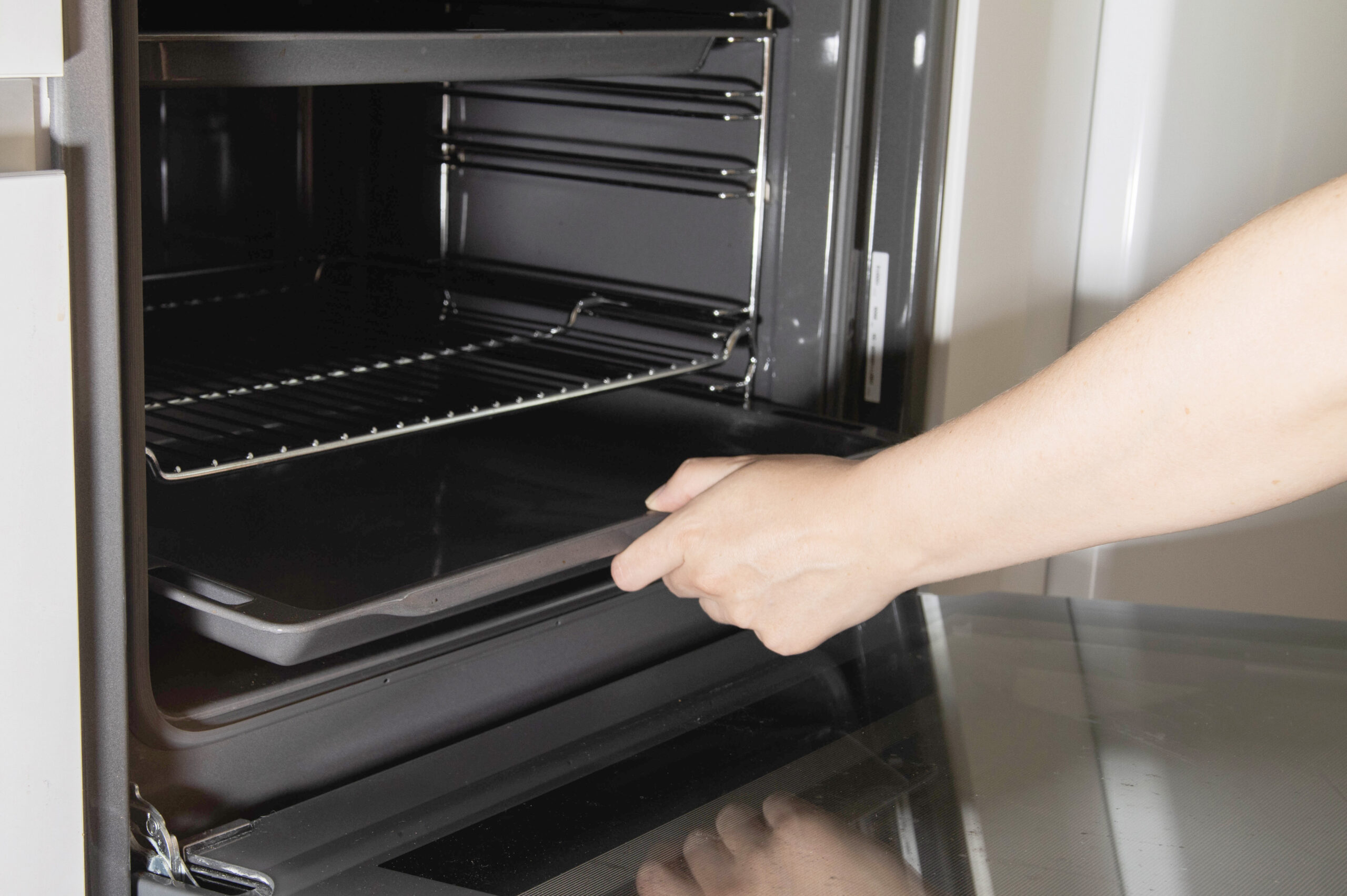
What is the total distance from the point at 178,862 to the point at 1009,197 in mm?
897

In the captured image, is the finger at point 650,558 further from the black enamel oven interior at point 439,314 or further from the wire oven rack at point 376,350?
the wire oven rack at point 376,350

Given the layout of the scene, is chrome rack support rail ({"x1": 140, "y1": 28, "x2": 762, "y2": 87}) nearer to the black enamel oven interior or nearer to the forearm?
the black enamel oven interior

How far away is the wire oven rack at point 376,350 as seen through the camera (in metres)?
1.10

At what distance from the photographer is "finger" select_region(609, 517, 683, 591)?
87 centimetres

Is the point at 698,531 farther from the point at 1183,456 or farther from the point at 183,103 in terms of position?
the point at 183,103

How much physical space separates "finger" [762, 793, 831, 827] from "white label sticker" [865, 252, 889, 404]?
1.60 ft

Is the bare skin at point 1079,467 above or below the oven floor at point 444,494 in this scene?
above

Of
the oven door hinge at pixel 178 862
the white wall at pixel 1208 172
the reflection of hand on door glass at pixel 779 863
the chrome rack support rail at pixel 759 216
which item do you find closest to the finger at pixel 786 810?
the reflection of hand on door glass at pixel 779 863

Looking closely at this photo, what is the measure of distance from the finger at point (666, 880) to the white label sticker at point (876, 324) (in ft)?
1.88

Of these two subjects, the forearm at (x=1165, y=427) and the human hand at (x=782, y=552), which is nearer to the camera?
the forearm at (x=1165, y=427)

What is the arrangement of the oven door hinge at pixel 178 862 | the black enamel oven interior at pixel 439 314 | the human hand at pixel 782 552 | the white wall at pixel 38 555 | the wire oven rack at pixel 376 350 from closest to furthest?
the white wall at pixel 38 555 → the oven door hinge at pixel 178 862 → the human hand at pixel 782 552 → the black enamel oven interior at pixel 439 314 → the wire oven rack at pixel 376 350

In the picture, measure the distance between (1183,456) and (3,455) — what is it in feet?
1.94

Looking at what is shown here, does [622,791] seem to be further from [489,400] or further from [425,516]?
[489,400]

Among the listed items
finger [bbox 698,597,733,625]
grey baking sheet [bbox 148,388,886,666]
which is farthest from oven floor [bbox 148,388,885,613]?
finger [bbox 698,597,733,625]
